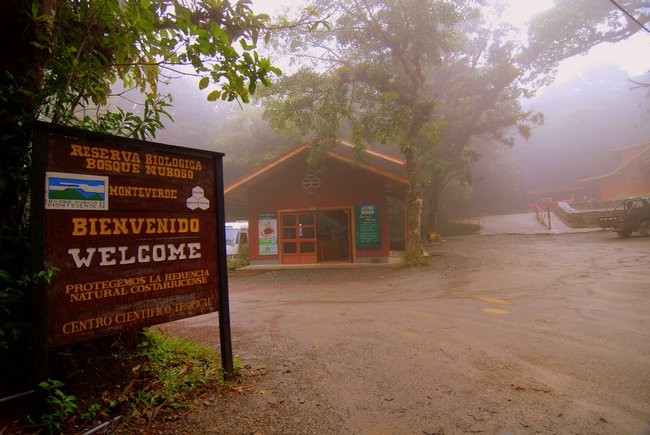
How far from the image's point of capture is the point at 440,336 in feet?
16.4

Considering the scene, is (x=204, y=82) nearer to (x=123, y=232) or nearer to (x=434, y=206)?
(x=123, y=232)

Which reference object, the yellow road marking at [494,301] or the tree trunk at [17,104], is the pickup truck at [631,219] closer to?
the yellow road marking at [494,301]

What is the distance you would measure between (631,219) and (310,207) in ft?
46.5

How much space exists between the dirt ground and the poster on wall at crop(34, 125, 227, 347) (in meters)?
0.93

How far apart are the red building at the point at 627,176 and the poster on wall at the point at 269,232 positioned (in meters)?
31.7

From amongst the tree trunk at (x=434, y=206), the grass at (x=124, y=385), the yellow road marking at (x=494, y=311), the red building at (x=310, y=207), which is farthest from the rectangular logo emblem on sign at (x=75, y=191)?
the tree trunk at (x=434, y=206)

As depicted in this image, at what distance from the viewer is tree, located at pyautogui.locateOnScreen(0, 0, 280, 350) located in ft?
8.75

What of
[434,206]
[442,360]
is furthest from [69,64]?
[434,206]

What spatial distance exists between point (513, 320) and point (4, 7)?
22.3 feet

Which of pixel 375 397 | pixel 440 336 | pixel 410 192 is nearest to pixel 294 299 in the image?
pixel 440 336

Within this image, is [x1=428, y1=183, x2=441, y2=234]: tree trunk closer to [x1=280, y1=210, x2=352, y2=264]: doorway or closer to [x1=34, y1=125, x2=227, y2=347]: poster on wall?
[x1=280, y1=210, x2=352, y2=264]: doorway

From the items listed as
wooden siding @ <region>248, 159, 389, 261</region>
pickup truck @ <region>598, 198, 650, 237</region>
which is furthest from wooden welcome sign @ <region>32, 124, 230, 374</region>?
pickup truck @ <region>598, 198, 650, 237</region>

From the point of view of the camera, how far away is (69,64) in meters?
3.05

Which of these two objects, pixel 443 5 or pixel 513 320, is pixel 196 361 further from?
pixel 443 5
